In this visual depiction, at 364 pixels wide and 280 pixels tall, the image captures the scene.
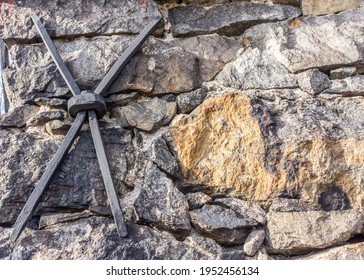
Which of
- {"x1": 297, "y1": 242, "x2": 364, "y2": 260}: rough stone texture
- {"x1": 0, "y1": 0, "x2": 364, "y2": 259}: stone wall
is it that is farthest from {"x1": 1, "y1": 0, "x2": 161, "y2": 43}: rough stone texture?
{"x1": 297, "y1": 242, "x2": 364, "y2": 260}: rough stone texture

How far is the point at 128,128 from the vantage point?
1.76 metres

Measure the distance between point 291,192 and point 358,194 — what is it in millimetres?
213

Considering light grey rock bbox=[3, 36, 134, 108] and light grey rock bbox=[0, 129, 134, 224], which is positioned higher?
light grey rock bbox=[3, 36, 134, 108]

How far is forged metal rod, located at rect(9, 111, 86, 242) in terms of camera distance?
151 cm

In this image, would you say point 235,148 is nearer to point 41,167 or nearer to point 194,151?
point 194,151

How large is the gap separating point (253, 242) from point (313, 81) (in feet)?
2.06

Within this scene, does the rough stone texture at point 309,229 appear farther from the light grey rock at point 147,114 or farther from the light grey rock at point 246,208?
the light grey rock at point 147,114

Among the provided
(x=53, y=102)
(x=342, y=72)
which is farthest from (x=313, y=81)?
(x=53, y=102)

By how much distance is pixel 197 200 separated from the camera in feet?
5.35

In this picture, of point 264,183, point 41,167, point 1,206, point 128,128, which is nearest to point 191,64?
point 128,128

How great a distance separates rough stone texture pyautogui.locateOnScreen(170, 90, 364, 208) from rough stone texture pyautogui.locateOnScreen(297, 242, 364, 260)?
0.50 feet

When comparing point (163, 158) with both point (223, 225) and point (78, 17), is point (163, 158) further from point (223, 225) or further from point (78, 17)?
point (78, 17)

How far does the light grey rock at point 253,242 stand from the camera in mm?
1548

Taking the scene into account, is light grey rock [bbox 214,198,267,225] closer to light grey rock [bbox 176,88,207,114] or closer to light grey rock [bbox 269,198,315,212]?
light grey rock [bbox 269,198,315,212]
